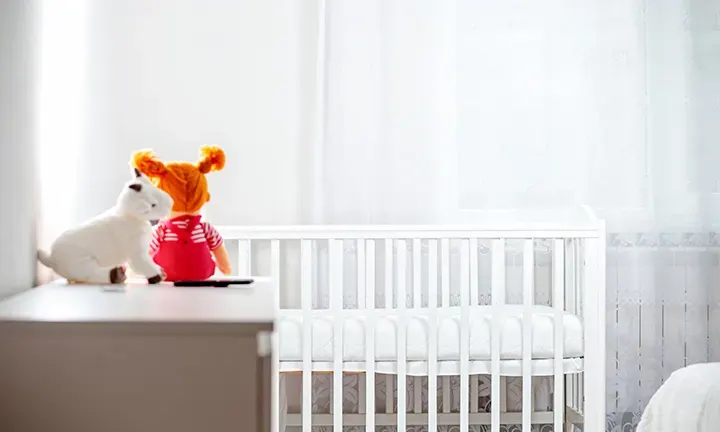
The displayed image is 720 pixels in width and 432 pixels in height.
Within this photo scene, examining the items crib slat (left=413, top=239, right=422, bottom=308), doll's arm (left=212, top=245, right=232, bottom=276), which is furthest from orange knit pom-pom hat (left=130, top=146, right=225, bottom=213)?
crib slat (left=413, top=239, right=422, bottom=308)

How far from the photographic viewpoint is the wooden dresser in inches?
47.2

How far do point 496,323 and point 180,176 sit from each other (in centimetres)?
100

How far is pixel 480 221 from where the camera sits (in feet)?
9.35

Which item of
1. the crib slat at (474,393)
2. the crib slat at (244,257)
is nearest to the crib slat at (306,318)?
the crib slat at (244,257)

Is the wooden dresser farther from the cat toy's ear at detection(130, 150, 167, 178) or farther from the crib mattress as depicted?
the crib mattress

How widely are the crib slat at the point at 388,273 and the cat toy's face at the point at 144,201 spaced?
82 cm

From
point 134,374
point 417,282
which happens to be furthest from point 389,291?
point 134,374

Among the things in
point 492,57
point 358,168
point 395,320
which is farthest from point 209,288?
point 492,57

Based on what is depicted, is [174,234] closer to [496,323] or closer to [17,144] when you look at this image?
[17,144]

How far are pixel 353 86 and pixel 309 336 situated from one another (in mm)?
886

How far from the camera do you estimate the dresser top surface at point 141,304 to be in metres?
1.23

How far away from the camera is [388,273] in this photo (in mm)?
2439

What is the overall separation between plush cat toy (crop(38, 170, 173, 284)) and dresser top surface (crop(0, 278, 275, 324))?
4 centimetres

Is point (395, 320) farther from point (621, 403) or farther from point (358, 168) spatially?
point (621, 403)
